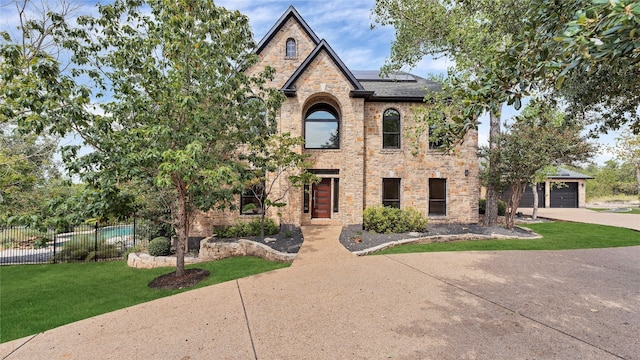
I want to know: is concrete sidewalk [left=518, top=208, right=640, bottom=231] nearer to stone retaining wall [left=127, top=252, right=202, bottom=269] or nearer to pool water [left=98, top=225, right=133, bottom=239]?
stone retaining wall [left=127, top=252, right=202, bottom=269]

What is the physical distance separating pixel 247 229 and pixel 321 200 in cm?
→ 429

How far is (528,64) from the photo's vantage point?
2982 mm

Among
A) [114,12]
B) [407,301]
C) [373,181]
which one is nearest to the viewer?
[407,301]

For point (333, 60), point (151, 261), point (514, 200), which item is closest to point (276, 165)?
point (151, 261)

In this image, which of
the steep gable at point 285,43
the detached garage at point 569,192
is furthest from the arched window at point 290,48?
the detached garage at point 569,192

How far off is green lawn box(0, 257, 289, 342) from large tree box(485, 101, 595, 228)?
471 inches

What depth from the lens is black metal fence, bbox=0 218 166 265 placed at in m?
11.0

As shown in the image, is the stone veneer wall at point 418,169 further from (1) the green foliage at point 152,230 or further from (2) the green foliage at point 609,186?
(2) the green foliage at point 609,186

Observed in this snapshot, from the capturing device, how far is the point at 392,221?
11.9 m

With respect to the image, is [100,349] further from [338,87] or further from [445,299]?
[338,87]

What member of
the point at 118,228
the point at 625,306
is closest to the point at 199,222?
the point at 118,228

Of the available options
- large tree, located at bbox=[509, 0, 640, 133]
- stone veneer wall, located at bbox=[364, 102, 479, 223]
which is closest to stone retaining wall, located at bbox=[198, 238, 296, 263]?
stone veneer wall, located at bbox=[364, 102, 479, 223]

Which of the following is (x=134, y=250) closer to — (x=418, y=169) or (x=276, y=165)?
(x=276, y=165)

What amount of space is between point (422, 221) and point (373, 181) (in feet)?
10.6
